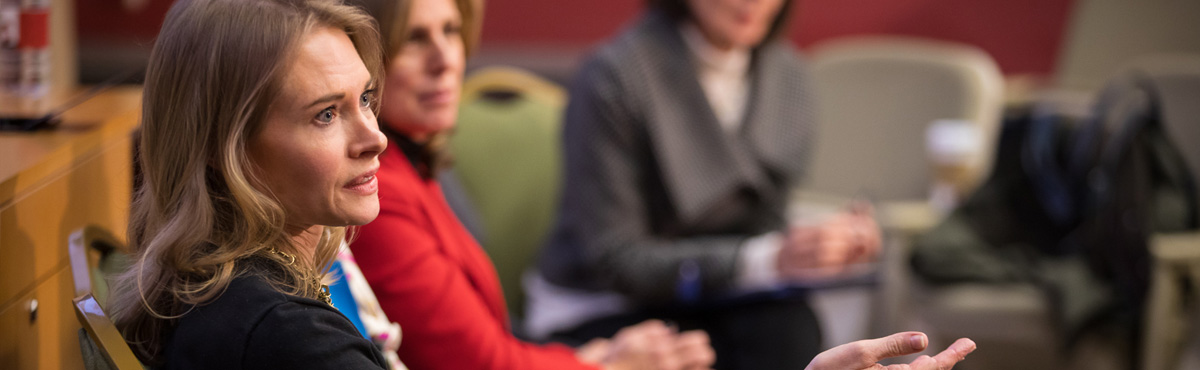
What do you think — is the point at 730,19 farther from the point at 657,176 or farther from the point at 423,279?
the point at 423,279

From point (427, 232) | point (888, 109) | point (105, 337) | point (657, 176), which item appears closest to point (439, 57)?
point (427, 232)

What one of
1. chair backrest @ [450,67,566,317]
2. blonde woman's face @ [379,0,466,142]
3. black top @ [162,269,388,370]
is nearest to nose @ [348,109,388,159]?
black top @ [162,269,388,370]

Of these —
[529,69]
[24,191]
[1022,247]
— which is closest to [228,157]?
[24,191]

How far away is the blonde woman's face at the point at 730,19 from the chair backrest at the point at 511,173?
0.48 m

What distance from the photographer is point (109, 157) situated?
1.05m

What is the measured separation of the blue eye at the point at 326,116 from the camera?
0.68 metres

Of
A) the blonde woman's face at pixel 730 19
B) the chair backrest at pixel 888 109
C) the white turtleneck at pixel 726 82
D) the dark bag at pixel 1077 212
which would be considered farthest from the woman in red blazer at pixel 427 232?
the chair backrest at pixel 888 109

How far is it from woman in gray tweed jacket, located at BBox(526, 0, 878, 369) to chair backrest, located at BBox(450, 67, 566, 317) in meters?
0.20

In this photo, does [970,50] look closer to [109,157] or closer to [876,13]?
[876,13]

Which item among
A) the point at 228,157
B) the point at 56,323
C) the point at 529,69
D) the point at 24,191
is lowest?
the point at 529,69

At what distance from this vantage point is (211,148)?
0.67 metres

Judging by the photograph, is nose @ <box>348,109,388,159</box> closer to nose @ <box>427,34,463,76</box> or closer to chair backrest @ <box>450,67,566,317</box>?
nose @ <box>427,34,463,76</box>

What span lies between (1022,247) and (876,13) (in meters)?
1.23

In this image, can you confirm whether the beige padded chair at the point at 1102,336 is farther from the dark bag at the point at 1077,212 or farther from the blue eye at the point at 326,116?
the blue eye at the point at 326,116
